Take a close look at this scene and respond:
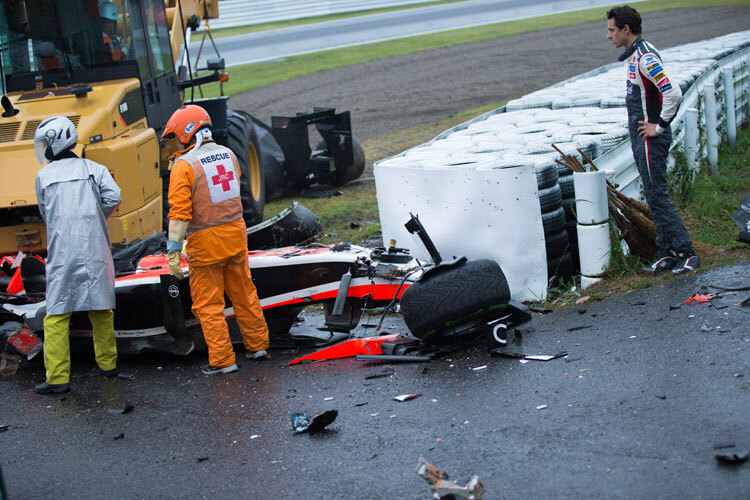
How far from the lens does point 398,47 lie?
1187 inches

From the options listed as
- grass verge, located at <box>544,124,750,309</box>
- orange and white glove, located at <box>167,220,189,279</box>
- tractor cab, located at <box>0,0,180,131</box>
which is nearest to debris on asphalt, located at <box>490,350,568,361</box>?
grass verge, located at <box>544,124,750,309</box>

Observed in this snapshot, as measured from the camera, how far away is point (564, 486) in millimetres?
3951

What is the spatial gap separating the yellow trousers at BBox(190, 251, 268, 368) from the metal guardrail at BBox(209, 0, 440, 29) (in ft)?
125

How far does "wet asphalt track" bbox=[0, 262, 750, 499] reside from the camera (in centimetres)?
416

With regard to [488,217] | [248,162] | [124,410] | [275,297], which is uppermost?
[248,162]

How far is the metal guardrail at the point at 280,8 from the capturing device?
42938mm

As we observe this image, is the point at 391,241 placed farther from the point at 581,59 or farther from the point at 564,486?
the point at 581,59

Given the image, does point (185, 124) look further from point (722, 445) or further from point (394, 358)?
point (722, 445)

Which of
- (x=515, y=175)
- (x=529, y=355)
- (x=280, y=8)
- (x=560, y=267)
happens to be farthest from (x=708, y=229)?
(x=280, y=8)

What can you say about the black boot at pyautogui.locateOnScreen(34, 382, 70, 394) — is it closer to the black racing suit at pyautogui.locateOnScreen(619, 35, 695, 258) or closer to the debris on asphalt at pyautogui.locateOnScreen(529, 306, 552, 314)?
the debris on asphalt at pyautogui.locateOnScreen(529, 306, 552, 314)

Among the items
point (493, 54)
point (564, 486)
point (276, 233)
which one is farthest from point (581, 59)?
point (564, 486)

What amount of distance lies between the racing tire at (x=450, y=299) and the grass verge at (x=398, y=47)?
19.2 m

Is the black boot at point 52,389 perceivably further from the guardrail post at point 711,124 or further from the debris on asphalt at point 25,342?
the guardrail post at point 711,124

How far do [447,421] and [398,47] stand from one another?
1044 inches
